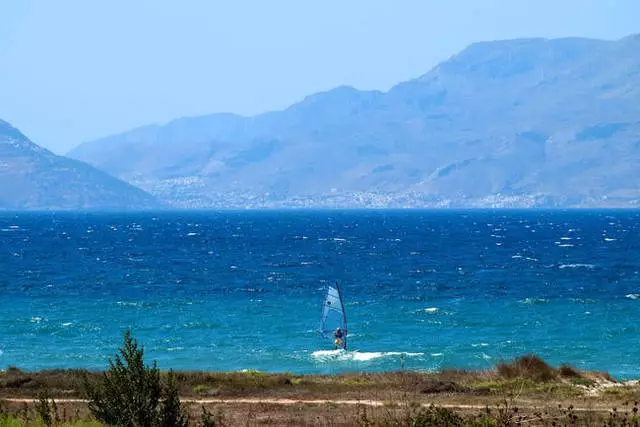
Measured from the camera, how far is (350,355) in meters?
51.4

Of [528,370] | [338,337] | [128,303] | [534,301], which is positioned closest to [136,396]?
[528,370]

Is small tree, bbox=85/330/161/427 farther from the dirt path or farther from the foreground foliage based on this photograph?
the dirt path

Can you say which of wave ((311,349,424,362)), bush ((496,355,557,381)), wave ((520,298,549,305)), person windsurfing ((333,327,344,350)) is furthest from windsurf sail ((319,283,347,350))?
wave ((520,298,549,305))

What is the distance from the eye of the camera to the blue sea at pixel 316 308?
51.8 metres

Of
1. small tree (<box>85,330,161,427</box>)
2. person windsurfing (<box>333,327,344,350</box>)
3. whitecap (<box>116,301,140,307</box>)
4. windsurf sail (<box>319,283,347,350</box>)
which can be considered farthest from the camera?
whitecap (<box>116,301,140,307</box>)

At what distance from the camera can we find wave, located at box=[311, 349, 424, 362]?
165ft

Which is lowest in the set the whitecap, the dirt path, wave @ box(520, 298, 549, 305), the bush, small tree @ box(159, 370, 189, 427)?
wave @ box(520, 298, 549, 305)

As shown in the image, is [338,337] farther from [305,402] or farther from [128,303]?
[128,303]

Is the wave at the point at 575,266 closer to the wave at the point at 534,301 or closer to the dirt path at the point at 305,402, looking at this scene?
the wave at the point at 534,301

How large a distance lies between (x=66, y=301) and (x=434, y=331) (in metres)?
32.8

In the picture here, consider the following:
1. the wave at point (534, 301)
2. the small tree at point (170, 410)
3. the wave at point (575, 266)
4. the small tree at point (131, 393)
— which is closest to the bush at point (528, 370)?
the small tree at point (170, 410)

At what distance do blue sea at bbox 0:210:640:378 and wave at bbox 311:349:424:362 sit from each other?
10cm

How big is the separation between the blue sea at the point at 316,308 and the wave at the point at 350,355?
103mm

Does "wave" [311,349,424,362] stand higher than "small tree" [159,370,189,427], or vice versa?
"small tree" [159,370,189,427]
